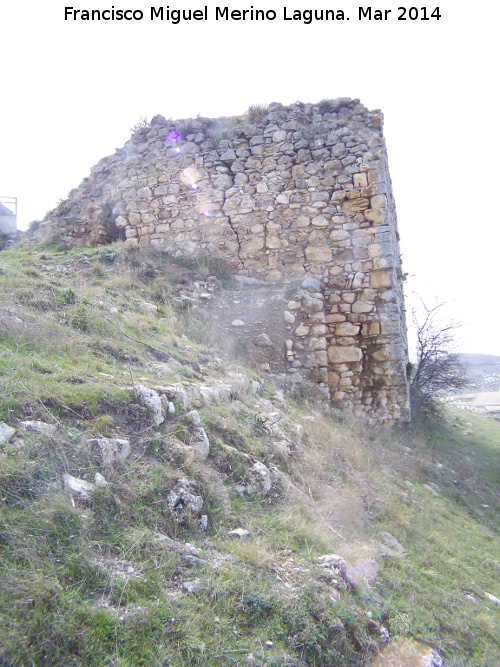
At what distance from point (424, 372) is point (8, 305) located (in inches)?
358

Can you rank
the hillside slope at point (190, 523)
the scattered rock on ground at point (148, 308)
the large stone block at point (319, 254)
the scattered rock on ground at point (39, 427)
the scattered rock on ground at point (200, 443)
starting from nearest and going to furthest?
the hillside slope at point (190, 523)
the scattered rock on ground at point (39, 427)
the scattered rock on ground at point (200, 443)
the scattered rock on ground at point (148, 308)
the large stone block at point (319, 254)

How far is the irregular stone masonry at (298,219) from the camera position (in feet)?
24.0

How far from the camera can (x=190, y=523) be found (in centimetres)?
275

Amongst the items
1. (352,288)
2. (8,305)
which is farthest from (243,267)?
(8,305)

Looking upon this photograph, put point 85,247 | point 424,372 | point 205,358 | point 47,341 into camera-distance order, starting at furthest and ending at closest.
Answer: point 424,372 < point 85,247 < point 205,358 < point 47,341

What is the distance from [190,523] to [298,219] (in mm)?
6257

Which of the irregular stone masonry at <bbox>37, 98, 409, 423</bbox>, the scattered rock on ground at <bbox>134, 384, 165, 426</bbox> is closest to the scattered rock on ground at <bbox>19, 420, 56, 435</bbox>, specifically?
the scattered rock on ground at <bbox>134, 384, 165, 426</bbox>

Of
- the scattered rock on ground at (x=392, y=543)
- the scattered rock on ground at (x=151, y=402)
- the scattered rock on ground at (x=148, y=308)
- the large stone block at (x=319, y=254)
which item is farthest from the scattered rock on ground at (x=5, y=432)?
the large stone block at (x=319, y=254)

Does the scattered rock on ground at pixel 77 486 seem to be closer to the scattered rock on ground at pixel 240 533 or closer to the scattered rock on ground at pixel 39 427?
the scattered rock on ground at pixel 39 427

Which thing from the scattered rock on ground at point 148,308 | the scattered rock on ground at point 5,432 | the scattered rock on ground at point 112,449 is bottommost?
the scattered rock on ground at point 112,449

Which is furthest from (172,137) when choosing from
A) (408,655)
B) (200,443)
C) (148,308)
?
(408,655)

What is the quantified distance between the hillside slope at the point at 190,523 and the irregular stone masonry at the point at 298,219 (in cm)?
191

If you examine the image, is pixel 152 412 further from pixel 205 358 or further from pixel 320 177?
pixel 320 177

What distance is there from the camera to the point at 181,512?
276cm
